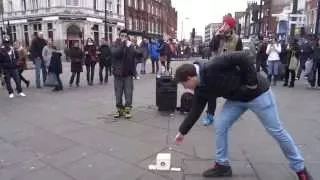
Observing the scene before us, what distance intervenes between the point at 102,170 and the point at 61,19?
4482cm

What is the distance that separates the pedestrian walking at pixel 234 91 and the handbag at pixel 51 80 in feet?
27.7

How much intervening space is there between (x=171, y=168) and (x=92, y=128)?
2.52 m

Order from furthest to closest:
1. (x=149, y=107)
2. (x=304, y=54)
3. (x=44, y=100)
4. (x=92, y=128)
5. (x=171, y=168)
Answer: (x=304, y=54) → (x=44, y=100) → (x=149, y=107) → (x=92, y=128) → (x=171, y=168)

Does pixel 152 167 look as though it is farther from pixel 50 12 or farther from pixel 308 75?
pixel 50 12

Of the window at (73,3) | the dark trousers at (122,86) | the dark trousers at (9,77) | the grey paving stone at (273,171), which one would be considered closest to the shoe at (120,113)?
the dark trousers at (122,86)

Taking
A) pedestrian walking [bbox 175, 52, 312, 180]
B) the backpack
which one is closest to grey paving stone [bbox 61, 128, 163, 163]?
pedestrian walking [bbox 175, 52, 312, 180]

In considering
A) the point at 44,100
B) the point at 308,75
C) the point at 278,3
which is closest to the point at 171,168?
the point at 44,100

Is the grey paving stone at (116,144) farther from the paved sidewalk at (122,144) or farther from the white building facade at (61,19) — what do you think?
the white building facade at (61,19)

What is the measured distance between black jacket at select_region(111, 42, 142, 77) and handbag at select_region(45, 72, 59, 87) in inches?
196

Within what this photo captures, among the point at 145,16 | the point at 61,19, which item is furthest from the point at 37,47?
the point at 145,16

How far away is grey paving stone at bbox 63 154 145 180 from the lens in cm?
435

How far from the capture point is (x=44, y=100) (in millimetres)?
9789

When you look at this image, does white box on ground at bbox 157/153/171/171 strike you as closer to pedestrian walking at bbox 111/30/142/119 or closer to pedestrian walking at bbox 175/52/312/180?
pedestrian walking at bbox 175/52/312/180

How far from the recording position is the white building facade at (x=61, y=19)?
153ft
